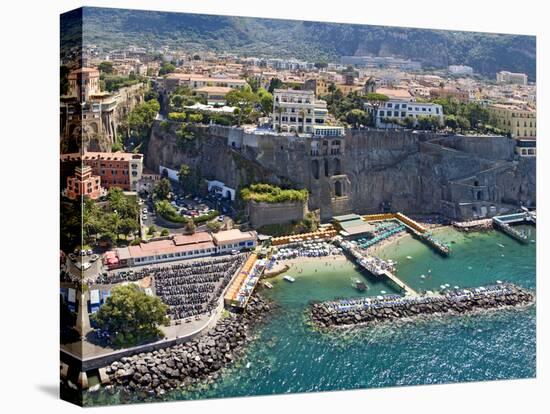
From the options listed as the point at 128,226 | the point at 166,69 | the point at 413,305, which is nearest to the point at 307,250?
the point at 413,305

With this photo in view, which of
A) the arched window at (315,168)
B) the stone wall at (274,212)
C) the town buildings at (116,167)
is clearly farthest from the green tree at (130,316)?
the arched window at (315,168)

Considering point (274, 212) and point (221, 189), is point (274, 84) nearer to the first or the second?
point (221, 189)

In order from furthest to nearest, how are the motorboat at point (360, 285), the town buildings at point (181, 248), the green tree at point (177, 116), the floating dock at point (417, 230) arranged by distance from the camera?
the green tree at point (177, 116)
the floating dock at point (417, 230)
the motorboat at point (360, 285)
the town buildings at point (181, 248)

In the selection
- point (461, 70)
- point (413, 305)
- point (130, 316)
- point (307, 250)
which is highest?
point (461, 70)

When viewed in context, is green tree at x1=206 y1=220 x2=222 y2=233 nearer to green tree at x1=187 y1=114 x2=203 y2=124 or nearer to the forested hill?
green tree at x1=187 y1=114 x2=203 y2=124

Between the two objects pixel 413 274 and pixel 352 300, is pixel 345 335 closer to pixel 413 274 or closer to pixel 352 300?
pixel 352 300

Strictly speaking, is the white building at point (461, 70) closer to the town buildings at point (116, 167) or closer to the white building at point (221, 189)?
the white building at point (221, 189)

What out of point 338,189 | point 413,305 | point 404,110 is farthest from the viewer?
point 404,110
